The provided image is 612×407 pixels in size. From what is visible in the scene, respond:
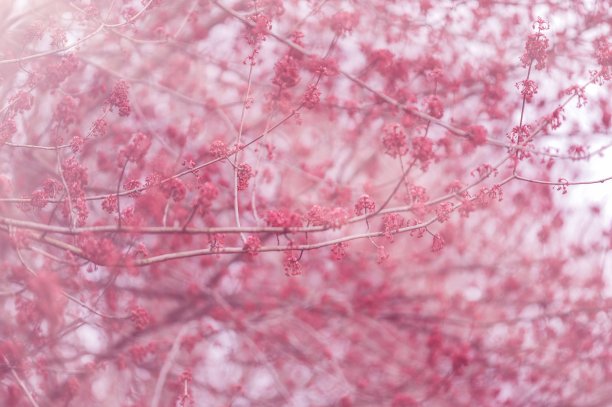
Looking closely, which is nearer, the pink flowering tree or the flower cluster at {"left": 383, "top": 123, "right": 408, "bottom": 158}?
the flower cluster at {"left": 383, "top": 123, "right": 408, "bottom": 158}

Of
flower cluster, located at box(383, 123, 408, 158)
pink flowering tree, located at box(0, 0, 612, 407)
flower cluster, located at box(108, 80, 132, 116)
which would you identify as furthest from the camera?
pink flowering tree, located at box(0, 0, 612, 407)

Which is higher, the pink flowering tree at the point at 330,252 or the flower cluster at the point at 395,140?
the pink flowering tree at the point at 330,252

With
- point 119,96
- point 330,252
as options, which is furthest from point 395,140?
point 330,252

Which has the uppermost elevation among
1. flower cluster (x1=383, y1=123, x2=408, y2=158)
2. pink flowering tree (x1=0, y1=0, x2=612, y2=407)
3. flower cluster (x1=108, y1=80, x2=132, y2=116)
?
pink flowering tree (x1=0, y1=0, x2=612, y2=407)

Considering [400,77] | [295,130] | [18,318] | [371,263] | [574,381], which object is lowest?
[18,318]

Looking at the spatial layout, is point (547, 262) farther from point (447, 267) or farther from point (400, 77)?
point (400, 77)

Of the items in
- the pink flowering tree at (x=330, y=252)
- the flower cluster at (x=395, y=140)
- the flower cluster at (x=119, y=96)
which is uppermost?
the pink flowering tree at (x=330, y=252)

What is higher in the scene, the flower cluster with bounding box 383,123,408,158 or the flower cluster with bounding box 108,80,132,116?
the flower cluster with bounding box 108,80,132,116

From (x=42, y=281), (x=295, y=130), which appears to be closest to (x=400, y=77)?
(x=295, y=130)

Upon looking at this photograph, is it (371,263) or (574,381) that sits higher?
(371,263)

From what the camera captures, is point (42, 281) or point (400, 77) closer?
point (42, 281)

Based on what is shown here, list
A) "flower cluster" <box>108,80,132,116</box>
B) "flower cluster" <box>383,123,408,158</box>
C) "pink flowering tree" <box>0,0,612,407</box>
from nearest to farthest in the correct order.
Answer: "flower cluster" <box>383,123,408,158</box>, "flower cluster" <box>108,80,132,116</box>, "pink flowering tree" <box>0,0,612,407</box>
